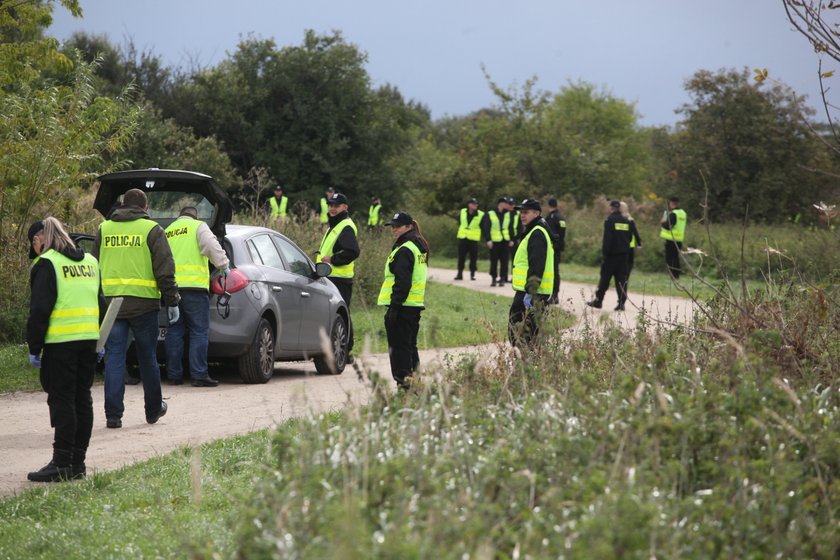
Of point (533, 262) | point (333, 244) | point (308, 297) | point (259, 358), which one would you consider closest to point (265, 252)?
point (308, 297)

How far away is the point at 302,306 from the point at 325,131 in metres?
29.9

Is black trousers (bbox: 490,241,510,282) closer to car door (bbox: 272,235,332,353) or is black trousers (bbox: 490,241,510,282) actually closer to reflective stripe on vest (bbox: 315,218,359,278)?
reflective stripe on vest (bbox: 315,218,359,278)

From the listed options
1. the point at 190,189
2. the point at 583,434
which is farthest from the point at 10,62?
the point at 583,434

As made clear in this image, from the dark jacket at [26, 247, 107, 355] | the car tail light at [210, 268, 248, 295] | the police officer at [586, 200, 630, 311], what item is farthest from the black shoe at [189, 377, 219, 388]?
the police officer at [586, 200, 630, 311]

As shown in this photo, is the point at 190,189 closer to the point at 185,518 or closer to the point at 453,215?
the point at 185,518

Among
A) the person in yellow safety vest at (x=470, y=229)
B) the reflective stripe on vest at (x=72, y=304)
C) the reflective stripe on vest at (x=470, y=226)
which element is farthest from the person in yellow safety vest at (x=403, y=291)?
the reflective stripe on vest at (x=470, y=226)

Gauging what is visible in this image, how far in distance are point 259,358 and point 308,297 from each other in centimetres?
128

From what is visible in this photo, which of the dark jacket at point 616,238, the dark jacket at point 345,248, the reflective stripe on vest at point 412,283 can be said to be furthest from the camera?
the dark jacket at point 616,238

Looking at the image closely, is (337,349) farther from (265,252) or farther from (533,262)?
(533,262)

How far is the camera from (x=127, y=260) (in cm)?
1030

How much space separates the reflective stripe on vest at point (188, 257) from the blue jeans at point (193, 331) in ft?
0.37

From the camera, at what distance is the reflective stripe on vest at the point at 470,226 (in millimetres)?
29906

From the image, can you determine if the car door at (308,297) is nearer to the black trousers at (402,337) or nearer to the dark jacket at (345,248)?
the dark jacket at (345,248)

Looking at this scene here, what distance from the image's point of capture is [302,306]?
1373 centimetres
